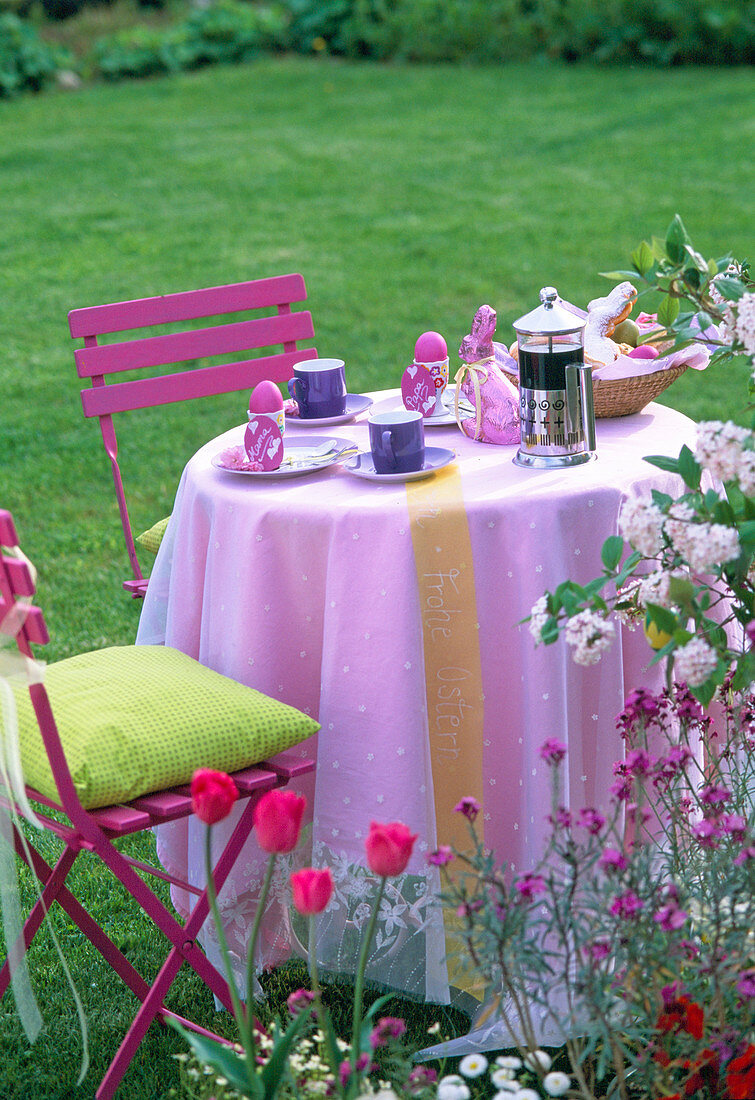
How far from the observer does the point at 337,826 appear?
8.09ft

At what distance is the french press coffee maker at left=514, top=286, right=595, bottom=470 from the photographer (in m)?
2.43

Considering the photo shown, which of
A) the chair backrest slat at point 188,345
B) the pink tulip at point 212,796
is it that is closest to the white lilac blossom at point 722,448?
the pink tulip at point 212,796

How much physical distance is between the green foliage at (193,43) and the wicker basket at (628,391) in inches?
466

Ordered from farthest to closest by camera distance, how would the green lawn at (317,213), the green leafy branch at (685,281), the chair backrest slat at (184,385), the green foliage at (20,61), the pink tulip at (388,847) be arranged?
the green foliage at (20,61)
the green lawn at (317,213)
the chair backrest slat at (184,385)
the green leafy branch at (685,281)
the pink tulip at (388,847)

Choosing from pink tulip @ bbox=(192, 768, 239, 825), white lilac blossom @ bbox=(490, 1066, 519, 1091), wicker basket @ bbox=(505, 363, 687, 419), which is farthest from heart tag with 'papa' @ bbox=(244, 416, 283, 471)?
white lilac blossom @ bbox=(490, 1066, 519, 1091)

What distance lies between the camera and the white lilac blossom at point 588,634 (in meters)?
1.89

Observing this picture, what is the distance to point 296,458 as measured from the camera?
8.69 ft

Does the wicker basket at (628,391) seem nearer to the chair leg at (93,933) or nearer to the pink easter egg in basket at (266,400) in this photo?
the pink easter egg in basket at (266,400)

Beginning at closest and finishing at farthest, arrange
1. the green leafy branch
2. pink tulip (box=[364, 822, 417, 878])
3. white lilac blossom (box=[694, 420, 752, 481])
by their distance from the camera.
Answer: pink tulip (box=[364, 822, 417, 878]), white lilac blossom (box=[694, 420, 752, 481]), the green leafy branch

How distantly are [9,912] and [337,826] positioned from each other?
0.60 metres

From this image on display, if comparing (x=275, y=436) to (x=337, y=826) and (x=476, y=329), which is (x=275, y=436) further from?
(x=337, y=826)

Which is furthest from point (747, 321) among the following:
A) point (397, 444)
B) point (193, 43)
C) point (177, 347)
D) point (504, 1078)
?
point (193, 43)

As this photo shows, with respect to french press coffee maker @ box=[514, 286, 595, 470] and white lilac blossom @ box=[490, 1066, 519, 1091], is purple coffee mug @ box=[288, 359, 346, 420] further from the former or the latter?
white lilac blossom @ box=[490, 1066, 519, 1091]

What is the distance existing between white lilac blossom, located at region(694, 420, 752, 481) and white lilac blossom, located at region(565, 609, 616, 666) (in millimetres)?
268
